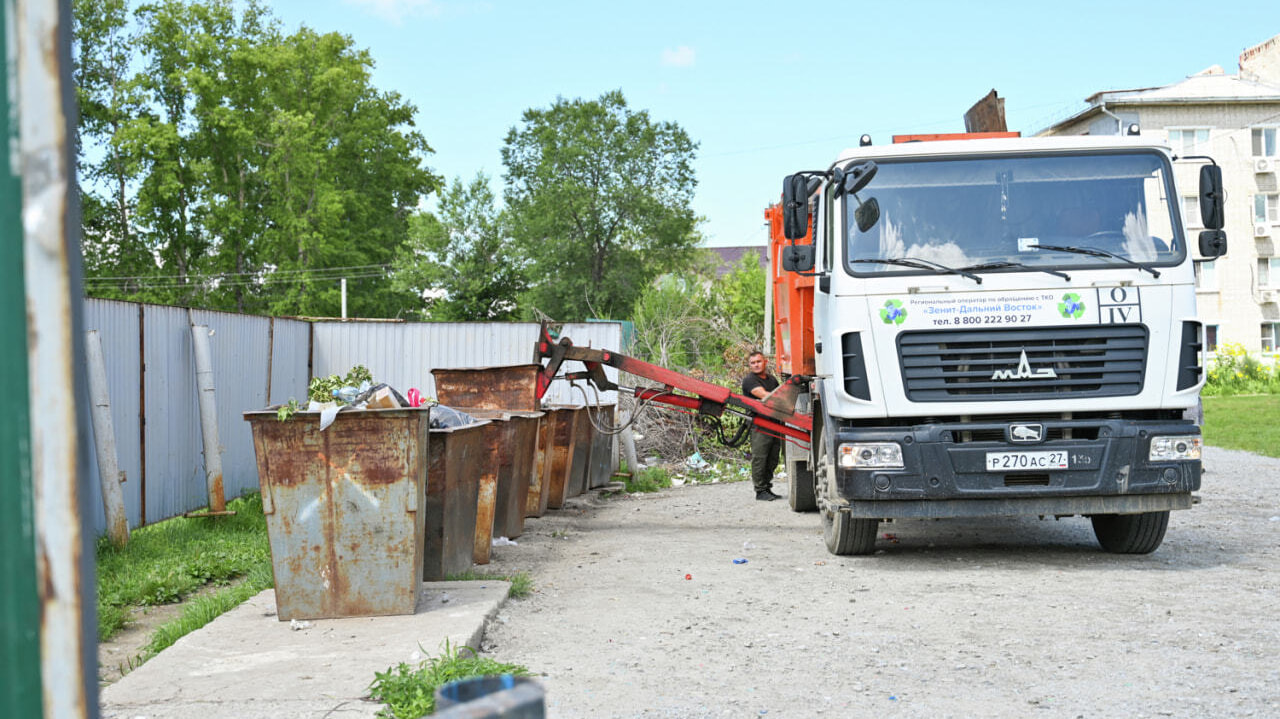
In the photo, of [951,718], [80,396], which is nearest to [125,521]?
[951,718]

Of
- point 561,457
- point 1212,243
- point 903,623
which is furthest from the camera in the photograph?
point 561,457

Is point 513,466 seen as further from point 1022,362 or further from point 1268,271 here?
point 1268,271

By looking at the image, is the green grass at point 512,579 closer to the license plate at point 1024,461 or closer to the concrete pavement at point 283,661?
the concrete pavement at point 283,661

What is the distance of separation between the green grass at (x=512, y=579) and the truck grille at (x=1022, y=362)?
277 cm

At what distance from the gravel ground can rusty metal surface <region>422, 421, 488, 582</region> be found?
0.63 meters

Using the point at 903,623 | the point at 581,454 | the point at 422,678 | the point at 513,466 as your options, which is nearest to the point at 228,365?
the point at 581,454

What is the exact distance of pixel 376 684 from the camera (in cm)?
476

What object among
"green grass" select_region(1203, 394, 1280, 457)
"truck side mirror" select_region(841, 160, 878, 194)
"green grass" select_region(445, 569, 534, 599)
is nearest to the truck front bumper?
"truck side mirror" select_region(841, 160, 878, 194)

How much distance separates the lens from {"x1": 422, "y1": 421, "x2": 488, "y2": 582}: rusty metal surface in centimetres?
718

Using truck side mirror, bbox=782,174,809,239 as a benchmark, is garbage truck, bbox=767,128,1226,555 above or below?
below

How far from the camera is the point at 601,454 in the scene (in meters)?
Result: 15.0

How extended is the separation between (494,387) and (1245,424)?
17524 mm

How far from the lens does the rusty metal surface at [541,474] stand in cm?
1121

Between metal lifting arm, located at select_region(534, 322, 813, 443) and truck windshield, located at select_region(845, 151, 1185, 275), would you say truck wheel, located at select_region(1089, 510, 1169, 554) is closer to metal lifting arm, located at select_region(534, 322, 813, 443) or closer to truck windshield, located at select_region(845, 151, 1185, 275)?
truck windshield, located at select_region(845, 151, 1185, 275)
